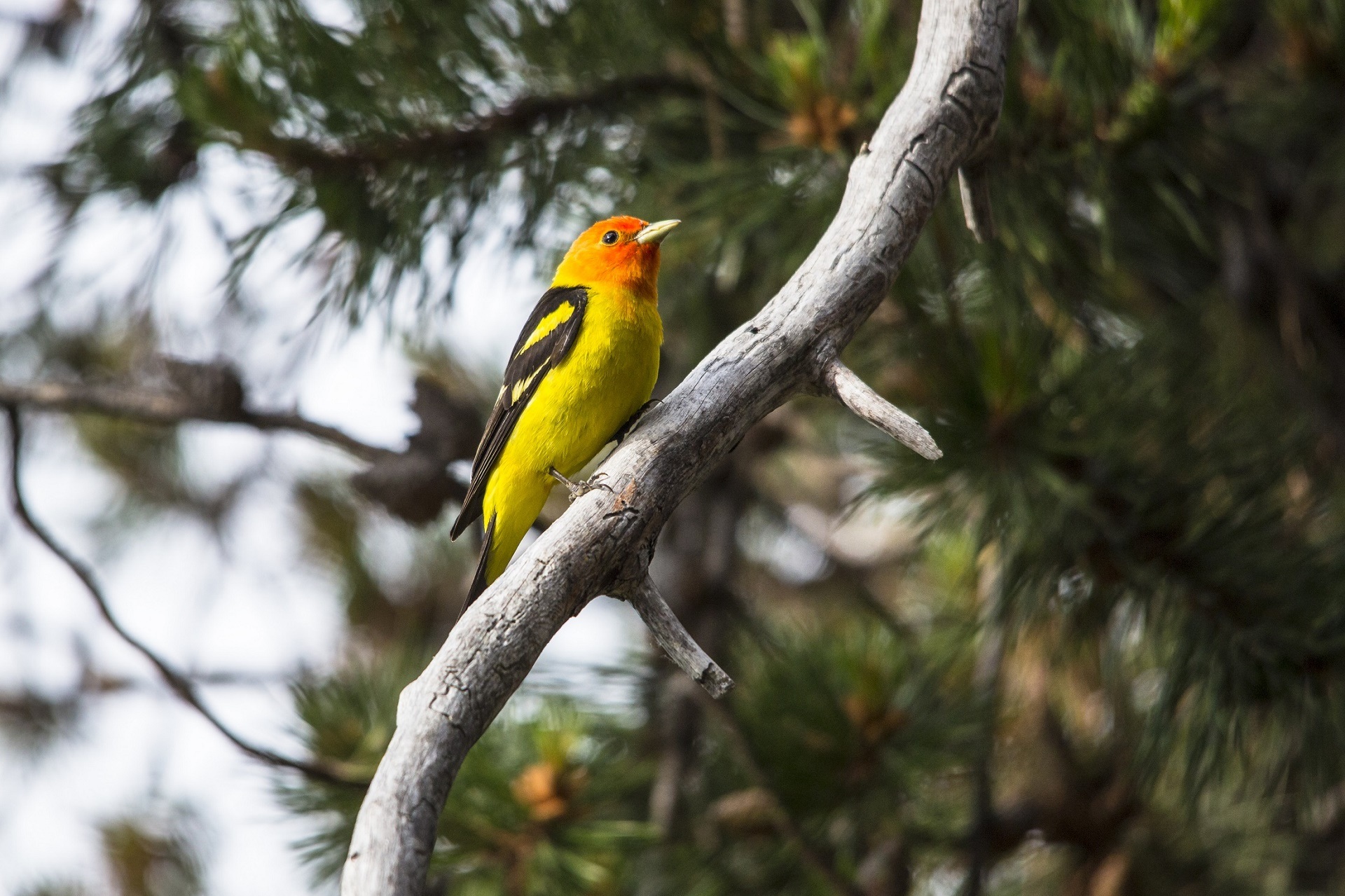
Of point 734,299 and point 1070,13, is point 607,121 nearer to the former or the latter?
point 734,299

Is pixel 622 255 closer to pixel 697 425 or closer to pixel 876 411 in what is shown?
pixel 697 425

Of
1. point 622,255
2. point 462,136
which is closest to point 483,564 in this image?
point 622,255

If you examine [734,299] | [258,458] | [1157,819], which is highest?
[258,458]

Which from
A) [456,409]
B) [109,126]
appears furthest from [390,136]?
[109,126]

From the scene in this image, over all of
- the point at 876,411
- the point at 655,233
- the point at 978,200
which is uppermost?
the point at 655,233

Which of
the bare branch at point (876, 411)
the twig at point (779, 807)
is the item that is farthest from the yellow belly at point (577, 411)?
the bare branch at point (876, 411)

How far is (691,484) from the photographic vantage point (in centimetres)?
203

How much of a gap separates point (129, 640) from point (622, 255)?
191 cm

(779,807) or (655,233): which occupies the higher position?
(655,233)

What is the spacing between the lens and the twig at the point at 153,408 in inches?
119

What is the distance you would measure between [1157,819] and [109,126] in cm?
446

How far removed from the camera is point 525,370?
3.61m

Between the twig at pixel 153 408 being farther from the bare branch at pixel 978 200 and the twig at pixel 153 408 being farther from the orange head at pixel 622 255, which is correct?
the bare branch at pixel 978 200

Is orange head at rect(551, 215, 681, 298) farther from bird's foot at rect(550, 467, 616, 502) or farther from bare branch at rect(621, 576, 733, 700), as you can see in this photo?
bare branch at rect(621, 576, 733, 700)
